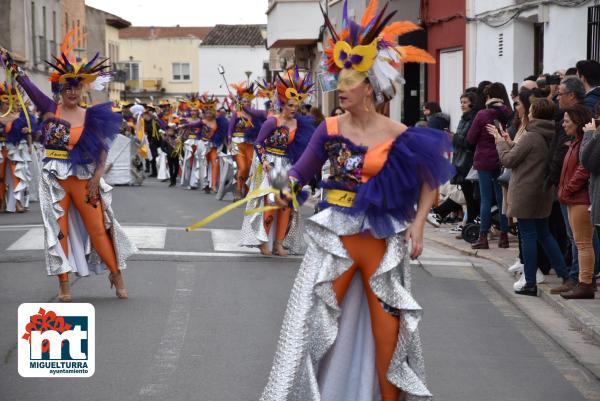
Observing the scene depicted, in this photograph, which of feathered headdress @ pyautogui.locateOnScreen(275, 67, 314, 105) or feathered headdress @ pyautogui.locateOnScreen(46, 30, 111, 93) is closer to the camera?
feathered headdress @ pyautogui.locateOnScreen(46, 30, 111, 93)

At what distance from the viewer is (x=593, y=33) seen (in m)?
16.7

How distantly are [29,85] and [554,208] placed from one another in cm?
547

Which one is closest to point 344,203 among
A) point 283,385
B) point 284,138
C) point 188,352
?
point 283,385

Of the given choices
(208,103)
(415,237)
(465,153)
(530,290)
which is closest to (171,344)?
(415,237)

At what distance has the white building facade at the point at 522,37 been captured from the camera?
1730 cm

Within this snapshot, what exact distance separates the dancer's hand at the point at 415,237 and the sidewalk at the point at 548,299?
2.40 metres

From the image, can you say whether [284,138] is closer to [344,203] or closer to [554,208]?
[554,208]

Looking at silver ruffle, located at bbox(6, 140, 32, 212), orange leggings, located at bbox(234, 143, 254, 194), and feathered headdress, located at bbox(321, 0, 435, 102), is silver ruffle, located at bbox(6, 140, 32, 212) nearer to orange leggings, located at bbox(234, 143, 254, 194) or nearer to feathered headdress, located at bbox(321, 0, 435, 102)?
orange leggings, located at bbox(234, 143, 254, 194)

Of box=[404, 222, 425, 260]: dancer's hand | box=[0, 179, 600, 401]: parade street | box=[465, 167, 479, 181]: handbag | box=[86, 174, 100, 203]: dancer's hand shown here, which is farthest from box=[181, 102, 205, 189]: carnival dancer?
box=[404, 222, 425, 260]: dancer's hand

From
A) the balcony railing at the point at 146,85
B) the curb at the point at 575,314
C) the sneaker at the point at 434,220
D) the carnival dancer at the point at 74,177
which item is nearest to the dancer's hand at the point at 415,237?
the curb at the point at 575,314

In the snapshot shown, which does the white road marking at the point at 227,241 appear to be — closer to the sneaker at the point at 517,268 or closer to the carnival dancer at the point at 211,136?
the sneaker at the point at 517,268

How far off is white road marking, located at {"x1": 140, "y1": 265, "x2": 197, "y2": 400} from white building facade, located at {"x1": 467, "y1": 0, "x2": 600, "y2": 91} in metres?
8.44

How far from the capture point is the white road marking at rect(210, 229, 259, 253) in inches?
557

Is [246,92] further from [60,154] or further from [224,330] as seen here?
[224,330]
